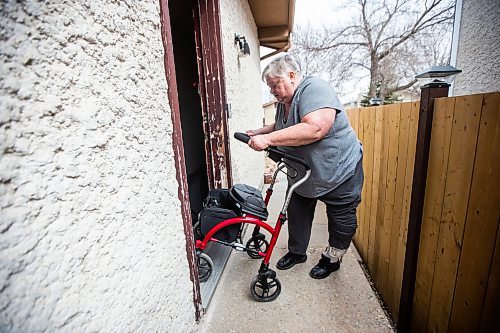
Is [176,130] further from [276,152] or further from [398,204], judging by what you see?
[398,204]

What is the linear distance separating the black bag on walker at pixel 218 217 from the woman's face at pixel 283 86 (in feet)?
2.85

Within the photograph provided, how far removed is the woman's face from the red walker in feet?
1.40

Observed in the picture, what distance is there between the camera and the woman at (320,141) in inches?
60.4

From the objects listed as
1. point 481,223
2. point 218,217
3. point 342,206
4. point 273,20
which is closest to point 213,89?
point 218,217

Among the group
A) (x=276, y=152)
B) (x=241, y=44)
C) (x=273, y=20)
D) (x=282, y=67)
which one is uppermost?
(x=273, y=20)

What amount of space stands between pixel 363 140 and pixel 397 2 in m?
13.5

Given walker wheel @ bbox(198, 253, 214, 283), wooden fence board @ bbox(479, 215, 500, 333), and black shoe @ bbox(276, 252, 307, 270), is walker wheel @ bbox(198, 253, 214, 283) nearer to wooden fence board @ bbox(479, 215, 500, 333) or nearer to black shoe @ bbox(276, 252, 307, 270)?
black shoe @ bbox(276, 252, 307, 270)

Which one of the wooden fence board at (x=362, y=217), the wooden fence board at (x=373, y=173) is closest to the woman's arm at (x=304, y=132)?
the wooden fence board at (x=373, y=173)

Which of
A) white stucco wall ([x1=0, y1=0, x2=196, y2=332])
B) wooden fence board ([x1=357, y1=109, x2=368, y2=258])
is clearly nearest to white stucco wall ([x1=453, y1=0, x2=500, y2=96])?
wooden fence board ([x1=357, y1=109, x2=368, y2=258])

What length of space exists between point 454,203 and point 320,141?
0.80 metres

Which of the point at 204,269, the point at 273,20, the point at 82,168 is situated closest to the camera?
the point at 82,168

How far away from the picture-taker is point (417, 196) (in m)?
1.42

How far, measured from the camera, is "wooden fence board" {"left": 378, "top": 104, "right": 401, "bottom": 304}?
5.79 feet

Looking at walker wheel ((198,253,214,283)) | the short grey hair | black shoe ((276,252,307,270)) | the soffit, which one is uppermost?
the soffit
